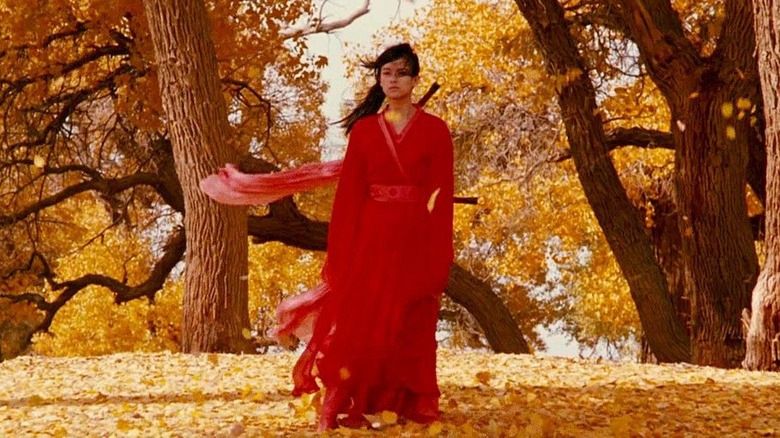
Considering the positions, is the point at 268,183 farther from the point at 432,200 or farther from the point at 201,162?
the point at 201,162

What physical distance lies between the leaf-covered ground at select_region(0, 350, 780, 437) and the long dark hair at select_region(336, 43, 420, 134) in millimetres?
1669

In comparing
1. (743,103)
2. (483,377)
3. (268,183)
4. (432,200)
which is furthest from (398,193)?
(743,103)

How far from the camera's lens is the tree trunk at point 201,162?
984 centimetres

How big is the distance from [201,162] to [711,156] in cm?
457

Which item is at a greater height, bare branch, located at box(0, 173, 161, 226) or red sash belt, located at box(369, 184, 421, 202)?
A: bare branch, located at box(0, 173, 161, 226)

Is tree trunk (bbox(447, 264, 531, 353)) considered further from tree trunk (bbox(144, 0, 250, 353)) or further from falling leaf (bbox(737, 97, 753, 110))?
falling leaf (bbox(737, 97, 753, 110))

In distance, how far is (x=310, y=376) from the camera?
6598mm

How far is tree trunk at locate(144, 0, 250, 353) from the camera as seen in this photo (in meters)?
9.84

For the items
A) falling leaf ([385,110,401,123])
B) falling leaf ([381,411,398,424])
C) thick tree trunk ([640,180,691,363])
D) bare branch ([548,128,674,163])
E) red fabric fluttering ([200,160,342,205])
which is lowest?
falling leaf ([381,411,398,424])

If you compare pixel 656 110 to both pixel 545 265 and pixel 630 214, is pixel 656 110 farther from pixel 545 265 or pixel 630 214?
pixel 545 265

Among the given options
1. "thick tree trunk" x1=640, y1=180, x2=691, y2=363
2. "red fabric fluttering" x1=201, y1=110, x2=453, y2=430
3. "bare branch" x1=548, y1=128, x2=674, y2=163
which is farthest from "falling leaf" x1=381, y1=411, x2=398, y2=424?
"thick tree trunk" x1=640, y1=180, x2=691, y2=363

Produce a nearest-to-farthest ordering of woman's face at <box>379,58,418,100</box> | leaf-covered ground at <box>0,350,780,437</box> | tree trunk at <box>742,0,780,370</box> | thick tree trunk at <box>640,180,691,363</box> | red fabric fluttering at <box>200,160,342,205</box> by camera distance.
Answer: woman's face at <box>379,58,418,100</box> < leaf-covered ground at <box>0,350,780,437</box> < red fabric fluttering at <box>200,160,342,205</box> < tree trunk at <box>742,0,780,370</box> < thick tree trunk at <box>640,180,691,363</box>

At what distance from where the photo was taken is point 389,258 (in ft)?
19.6

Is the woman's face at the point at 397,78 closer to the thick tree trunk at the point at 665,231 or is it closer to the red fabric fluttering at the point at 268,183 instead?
the red fabric fluttering at the point at 268,183
